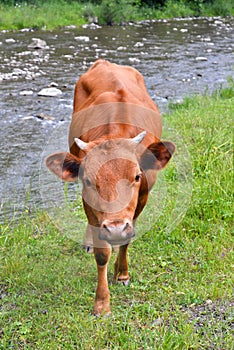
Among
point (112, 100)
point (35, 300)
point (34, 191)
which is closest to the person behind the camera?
point (35, 300)

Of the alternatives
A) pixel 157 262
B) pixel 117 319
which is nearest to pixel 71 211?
pixel 157 262

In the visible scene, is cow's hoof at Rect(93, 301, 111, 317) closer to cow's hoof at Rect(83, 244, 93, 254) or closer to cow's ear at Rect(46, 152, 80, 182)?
cow's ear at Rect(46, 152, 80, 182)

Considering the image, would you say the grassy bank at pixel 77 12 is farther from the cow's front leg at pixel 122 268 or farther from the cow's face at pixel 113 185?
the cow's face at pixel 113 185

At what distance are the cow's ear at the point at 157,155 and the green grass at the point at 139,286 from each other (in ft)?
3.21

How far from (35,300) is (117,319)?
65cm

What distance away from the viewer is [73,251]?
490 centimetres

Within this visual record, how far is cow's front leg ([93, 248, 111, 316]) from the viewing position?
387 cm

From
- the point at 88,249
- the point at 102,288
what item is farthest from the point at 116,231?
the point at 88,249

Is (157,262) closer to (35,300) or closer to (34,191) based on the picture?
(35,300)

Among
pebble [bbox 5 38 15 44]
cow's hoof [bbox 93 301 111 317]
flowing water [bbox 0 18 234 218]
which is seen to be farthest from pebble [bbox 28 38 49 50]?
cow's hoof [bbox 93 301 111 317]

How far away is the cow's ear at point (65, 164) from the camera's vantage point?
3.70 metres

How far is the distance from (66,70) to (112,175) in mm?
9789

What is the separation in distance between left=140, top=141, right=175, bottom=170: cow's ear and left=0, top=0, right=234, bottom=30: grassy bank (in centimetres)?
1669

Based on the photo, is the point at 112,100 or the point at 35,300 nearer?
the point at 35,300
